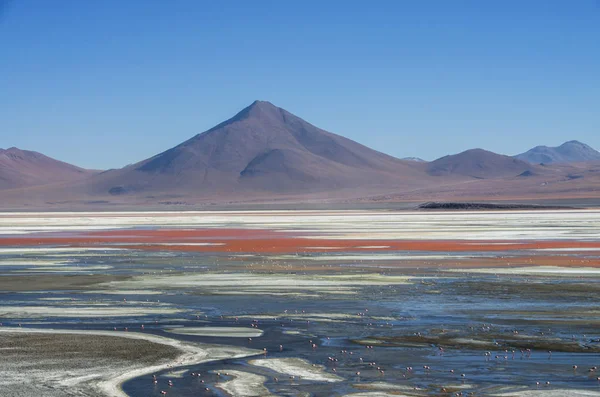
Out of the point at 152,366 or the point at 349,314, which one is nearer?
the point at 152,366

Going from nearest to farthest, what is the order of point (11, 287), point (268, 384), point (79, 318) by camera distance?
point (268, 384) < point (79, 318) < point (11, 287)

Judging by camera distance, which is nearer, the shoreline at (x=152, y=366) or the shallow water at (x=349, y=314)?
the shoreline at (x=152, y=366)

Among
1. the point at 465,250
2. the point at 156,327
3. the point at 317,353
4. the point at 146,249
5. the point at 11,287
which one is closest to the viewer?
the point at 317,353

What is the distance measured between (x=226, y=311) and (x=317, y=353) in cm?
468

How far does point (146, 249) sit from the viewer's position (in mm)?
36531

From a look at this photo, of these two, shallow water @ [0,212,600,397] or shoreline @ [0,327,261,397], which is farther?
shallow water @ [0,212,600,397]

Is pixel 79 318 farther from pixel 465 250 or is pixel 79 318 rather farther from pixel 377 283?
pixel 465 250

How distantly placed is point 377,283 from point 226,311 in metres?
5.68

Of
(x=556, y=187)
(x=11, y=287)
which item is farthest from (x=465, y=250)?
(x=556, y=187)

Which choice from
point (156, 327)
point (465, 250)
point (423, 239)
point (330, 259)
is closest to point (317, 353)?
point (156, 327)

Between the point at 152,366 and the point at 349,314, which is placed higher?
the point at 349,314

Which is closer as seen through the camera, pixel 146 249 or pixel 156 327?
pixel 156 327

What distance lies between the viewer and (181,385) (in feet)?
37.6

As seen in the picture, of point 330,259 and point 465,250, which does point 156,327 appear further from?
point 465,250
